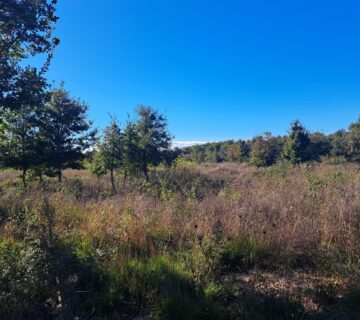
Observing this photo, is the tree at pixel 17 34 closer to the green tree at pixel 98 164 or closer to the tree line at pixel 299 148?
the green tree at pixel 98 164

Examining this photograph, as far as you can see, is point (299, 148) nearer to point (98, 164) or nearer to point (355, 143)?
point (355, 143)

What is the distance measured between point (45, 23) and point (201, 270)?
15.1 ft

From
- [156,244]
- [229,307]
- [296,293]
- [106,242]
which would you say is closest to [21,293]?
[106,242]

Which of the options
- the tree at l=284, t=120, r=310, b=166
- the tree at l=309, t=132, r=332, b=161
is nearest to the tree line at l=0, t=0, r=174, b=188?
the tree at l=284, t=120, r=310, b=166

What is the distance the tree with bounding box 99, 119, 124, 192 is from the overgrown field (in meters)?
10.7

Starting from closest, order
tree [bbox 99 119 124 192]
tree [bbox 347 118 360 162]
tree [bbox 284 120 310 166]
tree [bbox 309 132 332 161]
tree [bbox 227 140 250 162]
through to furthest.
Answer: tree [bbox 99 119 124 192], tree [bbox 284 120 310 166], tree [bbox 347 118 360 162], tree [bbox 309 132 332 161], tree [bbox 227 140 250 162]

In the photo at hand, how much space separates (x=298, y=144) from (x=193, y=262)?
2555 cm

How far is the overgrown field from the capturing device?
2.77 m

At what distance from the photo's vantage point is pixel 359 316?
98.3 inches

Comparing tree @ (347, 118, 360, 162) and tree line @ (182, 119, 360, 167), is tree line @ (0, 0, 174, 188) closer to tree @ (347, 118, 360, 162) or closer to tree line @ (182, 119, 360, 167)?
tree line @ (182, 119, 360, 167)

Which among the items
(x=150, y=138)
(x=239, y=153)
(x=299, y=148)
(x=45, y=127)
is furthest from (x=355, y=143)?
(x=45, y=127)

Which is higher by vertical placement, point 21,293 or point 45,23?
point 45,23

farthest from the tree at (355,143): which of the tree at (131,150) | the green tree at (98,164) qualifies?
the green tree at (98,164)

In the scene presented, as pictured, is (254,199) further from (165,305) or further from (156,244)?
(165,305)
